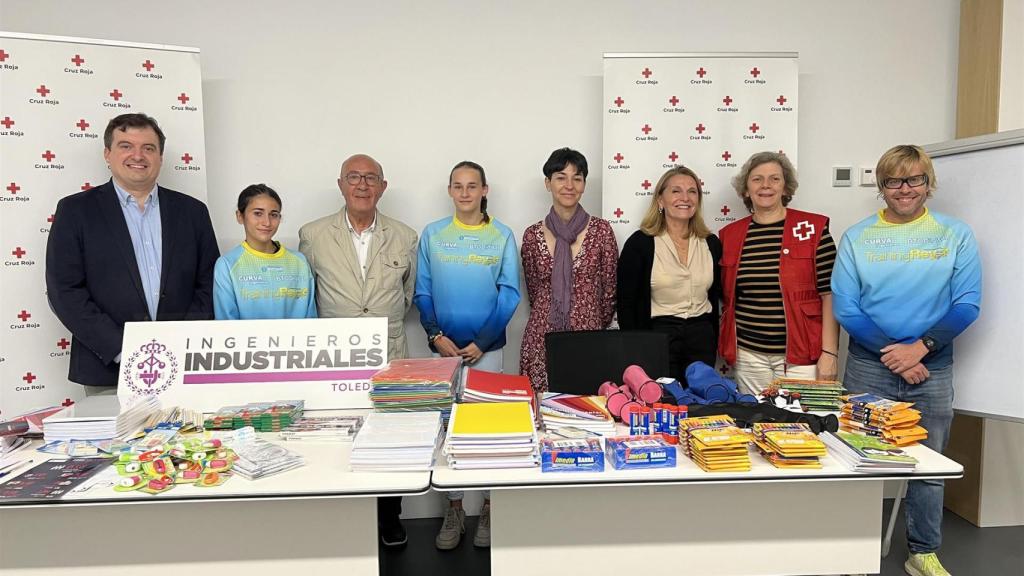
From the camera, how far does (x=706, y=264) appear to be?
2.99 metres

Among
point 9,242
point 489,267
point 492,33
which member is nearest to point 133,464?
point 489,267

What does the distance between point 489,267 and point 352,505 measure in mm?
1602

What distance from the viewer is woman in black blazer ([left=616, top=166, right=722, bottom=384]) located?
9.61 feet

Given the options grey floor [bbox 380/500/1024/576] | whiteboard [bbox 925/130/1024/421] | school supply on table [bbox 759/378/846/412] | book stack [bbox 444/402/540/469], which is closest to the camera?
book stack [bbox 444/402/540/469]

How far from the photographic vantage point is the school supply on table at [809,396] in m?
2.16

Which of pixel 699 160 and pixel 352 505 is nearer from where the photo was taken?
pixel 352 505

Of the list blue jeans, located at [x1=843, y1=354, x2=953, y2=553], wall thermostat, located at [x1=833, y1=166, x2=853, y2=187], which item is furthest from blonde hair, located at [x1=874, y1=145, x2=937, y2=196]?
wall thermostat, located at [x1=833, y1=166, x2=853, y2=187]

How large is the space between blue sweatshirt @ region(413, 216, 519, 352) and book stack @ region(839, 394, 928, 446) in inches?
63.4

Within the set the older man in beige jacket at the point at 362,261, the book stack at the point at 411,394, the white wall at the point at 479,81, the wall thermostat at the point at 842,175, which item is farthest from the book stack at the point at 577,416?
the wall thermostat at the point at 842,175

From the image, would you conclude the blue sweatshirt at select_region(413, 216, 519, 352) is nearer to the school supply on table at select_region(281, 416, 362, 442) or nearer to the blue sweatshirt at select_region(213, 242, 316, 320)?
the blue sweatshirt at select_region(213, 242, 316, 320)

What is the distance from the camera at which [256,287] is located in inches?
108

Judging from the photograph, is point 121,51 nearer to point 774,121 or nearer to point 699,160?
point 699,160

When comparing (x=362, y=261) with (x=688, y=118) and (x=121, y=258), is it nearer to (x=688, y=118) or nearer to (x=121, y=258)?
(x=121, y=258)

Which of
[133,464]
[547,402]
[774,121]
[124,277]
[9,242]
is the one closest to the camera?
[133,464]
